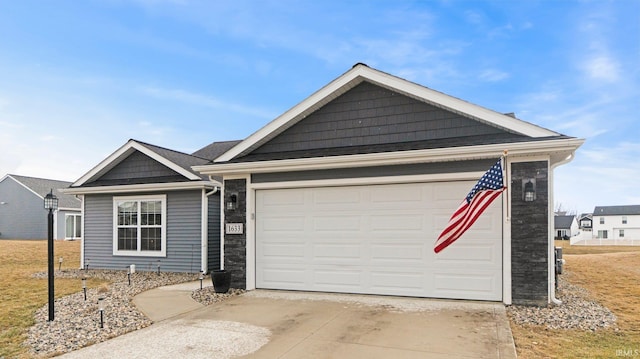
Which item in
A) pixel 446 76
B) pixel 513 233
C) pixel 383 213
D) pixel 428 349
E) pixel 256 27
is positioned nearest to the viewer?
pixel 428 349

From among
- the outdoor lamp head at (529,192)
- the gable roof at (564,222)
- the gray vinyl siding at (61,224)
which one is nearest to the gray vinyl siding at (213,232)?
the outdoor lamp head at (529,192)

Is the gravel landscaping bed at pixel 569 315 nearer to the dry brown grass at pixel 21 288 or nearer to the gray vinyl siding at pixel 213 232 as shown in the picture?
the dry brown grass at pixel 21 288

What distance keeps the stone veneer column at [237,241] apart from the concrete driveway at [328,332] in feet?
4.49

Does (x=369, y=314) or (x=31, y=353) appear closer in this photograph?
(x=31, y=353)

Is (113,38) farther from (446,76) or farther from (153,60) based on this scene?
(446,76)

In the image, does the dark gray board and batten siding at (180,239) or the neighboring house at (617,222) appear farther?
the neighboring house at (617,222)

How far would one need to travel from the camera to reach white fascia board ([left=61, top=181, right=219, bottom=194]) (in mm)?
12172

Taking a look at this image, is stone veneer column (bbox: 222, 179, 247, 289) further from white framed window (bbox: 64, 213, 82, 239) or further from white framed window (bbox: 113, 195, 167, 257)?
white framed window (bbox: 64, 213, 82, 239)

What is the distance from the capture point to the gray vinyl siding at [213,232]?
12.7 meters

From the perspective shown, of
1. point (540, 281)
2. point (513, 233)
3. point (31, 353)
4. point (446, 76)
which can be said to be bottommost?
point (31, 353)

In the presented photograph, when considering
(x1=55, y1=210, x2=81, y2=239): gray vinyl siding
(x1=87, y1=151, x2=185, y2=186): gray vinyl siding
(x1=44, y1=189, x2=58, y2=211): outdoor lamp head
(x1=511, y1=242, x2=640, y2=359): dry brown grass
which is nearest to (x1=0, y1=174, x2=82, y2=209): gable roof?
(x1=55, y1=210, x2=81, y2=239): gray vinyl siding

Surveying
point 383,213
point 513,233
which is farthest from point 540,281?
point 383,213

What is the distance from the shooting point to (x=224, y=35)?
542 inches

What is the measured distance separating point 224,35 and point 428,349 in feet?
39.8
